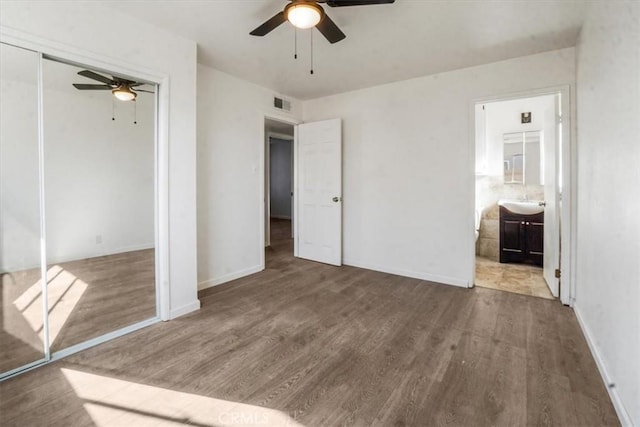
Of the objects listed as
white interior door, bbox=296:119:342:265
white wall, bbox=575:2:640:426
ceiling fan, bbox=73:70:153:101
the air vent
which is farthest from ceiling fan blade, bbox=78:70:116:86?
white wall, bbox=575:2:640:426

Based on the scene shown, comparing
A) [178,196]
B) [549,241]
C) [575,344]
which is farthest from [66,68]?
[549,241]

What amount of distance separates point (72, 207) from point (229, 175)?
5.45 ft

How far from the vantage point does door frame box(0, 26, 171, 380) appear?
195 cm

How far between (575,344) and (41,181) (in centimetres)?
403

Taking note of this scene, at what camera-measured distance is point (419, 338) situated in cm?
230

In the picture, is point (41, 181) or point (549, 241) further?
point (549, 241)

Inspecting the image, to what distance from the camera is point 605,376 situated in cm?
175

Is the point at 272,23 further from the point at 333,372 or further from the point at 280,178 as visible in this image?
the point at 280,178

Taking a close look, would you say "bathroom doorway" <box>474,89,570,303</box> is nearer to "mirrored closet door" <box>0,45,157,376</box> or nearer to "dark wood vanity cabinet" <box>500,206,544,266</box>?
"dark wood vanity cabinet" <box>500,206,544,266</box>

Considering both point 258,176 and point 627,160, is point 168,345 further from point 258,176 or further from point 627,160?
point 627,160

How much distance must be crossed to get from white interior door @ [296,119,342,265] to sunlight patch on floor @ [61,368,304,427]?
2.84 m

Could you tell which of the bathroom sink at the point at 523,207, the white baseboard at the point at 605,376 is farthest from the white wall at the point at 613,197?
the bathroom sink at the point at 523,207

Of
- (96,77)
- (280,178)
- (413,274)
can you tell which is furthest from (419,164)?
(280,178)

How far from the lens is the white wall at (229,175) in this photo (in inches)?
132
